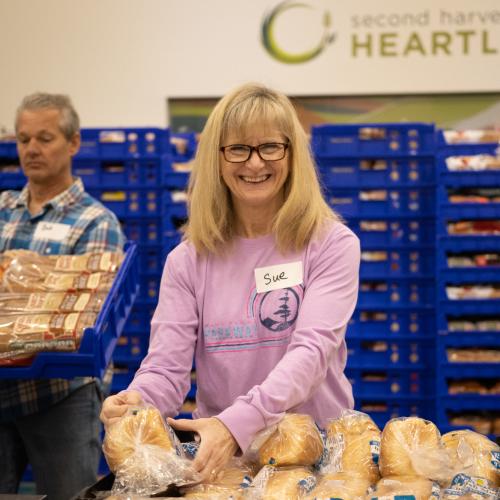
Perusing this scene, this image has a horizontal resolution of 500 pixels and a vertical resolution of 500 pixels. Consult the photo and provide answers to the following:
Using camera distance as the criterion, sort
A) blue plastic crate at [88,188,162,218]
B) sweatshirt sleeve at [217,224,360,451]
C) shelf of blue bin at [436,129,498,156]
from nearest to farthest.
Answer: sweatshirt sleeve at [217,224,360,451]
shelf of blue bin at [436,129,498,156]
blue plastic crate at [88,188,162,218]

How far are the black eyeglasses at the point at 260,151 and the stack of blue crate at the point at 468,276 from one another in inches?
93.0

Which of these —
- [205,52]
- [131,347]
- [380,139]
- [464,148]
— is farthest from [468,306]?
[205,52]

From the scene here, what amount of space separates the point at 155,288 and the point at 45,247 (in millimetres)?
1683

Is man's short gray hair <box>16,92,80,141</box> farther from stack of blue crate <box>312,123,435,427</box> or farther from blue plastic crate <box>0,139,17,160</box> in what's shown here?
stack of blue crate <box>312,123,435,427</box>

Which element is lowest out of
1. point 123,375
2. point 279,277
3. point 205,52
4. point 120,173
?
point 123,375

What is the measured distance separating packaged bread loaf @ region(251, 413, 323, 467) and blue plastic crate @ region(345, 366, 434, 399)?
8.62ft

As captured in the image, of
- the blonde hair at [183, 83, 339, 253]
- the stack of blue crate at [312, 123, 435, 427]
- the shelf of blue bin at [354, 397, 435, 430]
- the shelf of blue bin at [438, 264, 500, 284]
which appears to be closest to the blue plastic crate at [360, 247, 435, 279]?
the stack of blue crate at [312, 123, 435, 427]

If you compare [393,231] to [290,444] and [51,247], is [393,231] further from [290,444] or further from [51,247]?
[290,444]

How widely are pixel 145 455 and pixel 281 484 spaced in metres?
0.25

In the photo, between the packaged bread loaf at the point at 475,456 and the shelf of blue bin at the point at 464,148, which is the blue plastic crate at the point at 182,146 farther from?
the packaged bread loaf at the point at 475,456

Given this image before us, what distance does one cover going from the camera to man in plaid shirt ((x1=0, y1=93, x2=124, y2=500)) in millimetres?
2195

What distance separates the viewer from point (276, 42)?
567cm

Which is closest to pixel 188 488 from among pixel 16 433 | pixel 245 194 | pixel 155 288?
pixel 245 194

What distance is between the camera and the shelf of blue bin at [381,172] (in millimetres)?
3887
